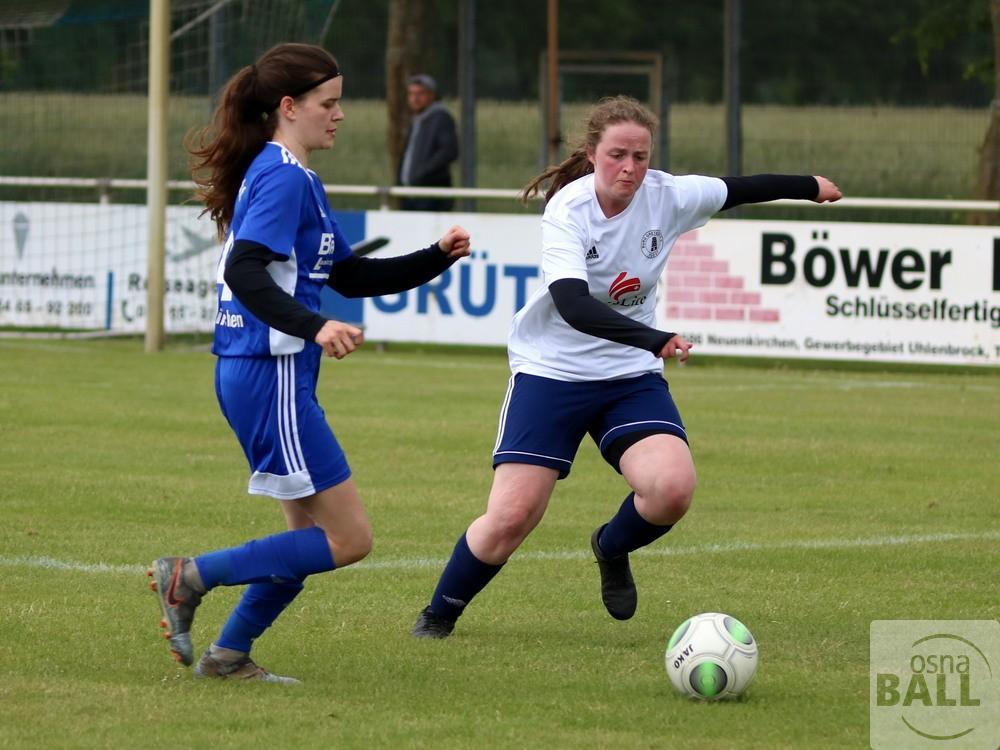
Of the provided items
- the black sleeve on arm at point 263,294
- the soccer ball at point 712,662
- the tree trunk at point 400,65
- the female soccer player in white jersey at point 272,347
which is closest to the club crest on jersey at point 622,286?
the female soccer player in white jersey at point 272,347

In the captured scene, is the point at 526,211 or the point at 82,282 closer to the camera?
the point at 82,282

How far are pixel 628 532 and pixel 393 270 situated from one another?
48.7 inches

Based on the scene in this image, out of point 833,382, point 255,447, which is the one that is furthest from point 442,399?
point 255,447

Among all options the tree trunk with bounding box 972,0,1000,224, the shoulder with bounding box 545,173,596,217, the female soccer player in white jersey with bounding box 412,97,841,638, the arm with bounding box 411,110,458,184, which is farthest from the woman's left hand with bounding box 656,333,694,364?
the tree trunk with bounding box 972,0,1000,224

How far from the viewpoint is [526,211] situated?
18484 mm

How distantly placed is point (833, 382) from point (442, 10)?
19445 millimetres

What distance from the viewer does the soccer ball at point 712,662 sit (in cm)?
511

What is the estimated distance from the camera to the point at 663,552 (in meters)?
7.52

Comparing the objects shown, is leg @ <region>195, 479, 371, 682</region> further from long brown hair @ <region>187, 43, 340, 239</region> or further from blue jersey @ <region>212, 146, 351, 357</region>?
long brown hair @ <region>187, 43, 340, 239</region>

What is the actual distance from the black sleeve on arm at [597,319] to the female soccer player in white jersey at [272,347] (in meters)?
0.78

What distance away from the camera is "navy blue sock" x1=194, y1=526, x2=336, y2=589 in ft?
16.8

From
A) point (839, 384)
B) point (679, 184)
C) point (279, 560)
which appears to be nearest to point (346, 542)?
point (279, 560)

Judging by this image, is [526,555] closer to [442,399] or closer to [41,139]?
[442,399]

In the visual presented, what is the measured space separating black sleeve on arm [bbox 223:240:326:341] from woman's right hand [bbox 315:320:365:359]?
1.6 inches
